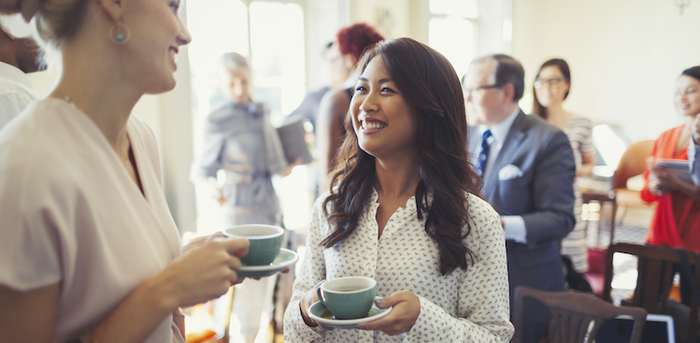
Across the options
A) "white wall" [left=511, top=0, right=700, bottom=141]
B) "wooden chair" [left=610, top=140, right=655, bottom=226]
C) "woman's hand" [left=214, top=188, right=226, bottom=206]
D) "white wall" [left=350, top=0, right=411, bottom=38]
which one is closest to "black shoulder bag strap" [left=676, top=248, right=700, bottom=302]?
"woman's hand" [left=214, top=188, right=226, bottom=206]

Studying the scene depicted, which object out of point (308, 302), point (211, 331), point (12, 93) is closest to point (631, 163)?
point (211, 331)

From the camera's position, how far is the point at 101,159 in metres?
0.75

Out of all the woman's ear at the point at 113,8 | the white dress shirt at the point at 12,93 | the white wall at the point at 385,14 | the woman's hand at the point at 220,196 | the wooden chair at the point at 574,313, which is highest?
the white wall at the point at 385,14

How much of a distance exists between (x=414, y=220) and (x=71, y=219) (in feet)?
2.55

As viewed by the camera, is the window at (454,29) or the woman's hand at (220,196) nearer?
the woman's hand at (220,196)

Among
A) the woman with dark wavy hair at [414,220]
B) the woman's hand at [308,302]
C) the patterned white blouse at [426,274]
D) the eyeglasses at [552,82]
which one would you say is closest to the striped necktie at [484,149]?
the woman with dark wavy hair at [414,220]

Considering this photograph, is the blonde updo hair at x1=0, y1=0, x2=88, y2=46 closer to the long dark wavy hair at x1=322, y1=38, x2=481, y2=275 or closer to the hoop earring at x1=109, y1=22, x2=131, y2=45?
the hoop earring at x1=109, y1=22, x2=131, y2=45

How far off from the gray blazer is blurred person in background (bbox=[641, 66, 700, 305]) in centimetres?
94

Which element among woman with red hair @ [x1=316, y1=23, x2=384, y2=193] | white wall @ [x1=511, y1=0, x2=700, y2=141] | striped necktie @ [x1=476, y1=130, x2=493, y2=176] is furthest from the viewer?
white wall @ [x1=511, y1=0, x2=700, y2=141]

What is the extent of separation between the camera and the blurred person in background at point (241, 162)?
284cm

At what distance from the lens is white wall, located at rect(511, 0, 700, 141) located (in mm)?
5418

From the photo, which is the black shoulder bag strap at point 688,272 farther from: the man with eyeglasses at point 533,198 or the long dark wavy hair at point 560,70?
the long dark wavy hair at point 560,70

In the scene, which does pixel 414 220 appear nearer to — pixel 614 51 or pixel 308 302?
pixel 308 302

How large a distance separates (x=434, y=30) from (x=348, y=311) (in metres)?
5.54
